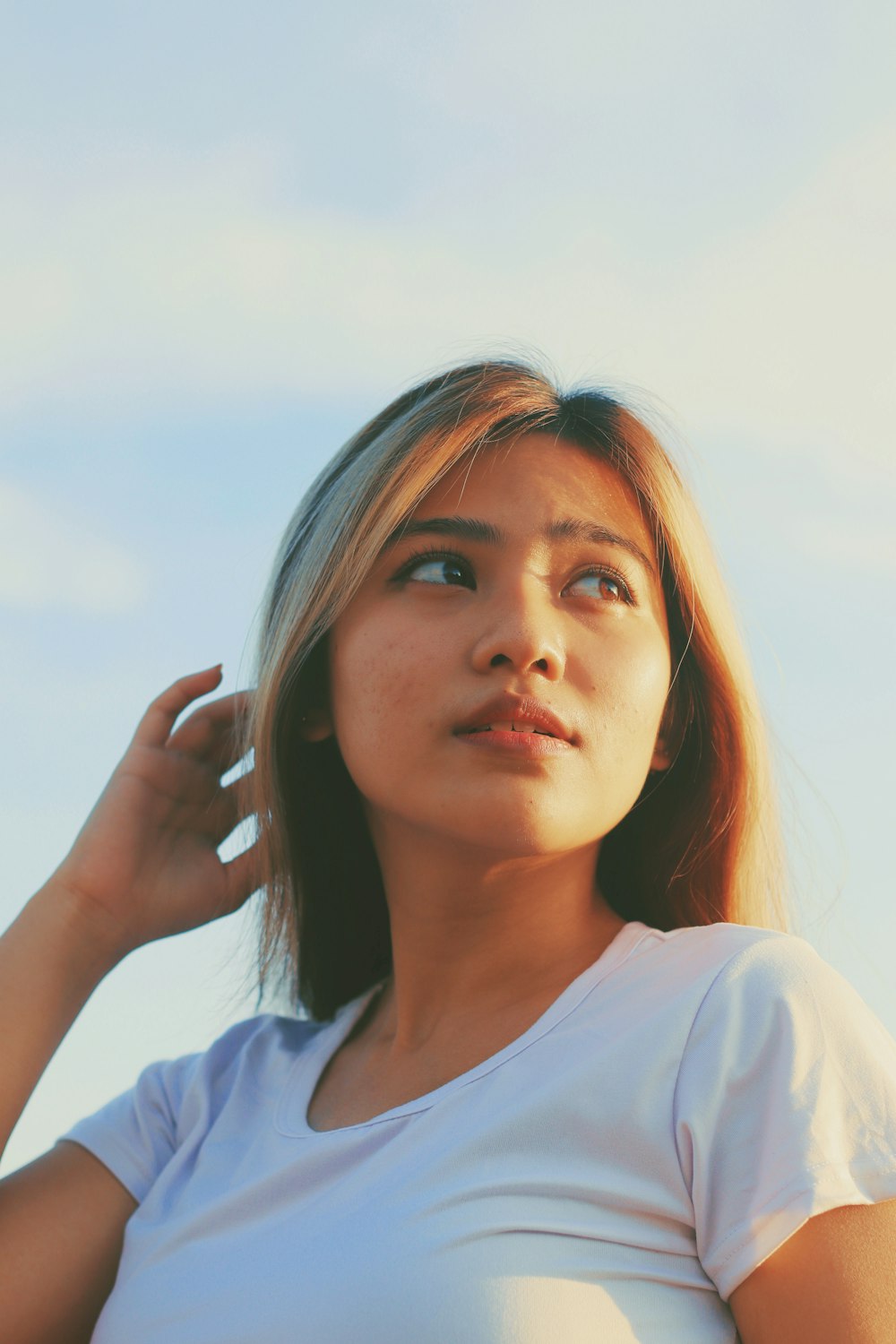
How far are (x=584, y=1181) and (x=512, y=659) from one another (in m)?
0.84

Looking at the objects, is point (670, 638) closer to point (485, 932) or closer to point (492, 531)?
point (492, 531)

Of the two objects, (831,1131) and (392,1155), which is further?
(392,1155)

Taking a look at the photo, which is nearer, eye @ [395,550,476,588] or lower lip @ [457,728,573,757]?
lower lip @ [457,728,573,757]

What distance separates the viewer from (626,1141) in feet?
6.41

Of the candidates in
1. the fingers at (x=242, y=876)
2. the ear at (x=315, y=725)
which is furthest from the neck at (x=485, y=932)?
the fingers at (x=242, y=876)

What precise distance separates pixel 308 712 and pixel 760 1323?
1.48 m

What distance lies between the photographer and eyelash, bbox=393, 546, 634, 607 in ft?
8.20

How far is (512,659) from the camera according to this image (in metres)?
2.32

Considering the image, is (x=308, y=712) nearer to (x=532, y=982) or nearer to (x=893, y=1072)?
(x=532, y=982)

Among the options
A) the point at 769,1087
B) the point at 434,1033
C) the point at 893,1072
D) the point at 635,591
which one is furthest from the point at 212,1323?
the point at 635,591

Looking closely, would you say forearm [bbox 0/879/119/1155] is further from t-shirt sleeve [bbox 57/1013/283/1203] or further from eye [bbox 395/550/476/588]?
eye [bbox 395/550/476/588]

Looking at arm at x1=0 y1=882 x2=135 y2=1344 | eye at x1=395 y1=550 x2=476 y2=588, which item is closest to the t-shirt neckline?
arm at x1=0 y1=882 x2=135 y2=1344

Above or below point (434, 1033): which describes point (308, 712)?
above

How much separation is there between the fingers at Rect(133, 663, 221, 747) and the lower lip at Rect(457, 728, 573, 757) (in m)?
1.16
